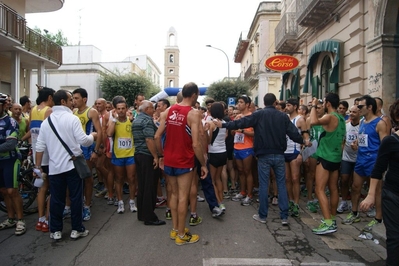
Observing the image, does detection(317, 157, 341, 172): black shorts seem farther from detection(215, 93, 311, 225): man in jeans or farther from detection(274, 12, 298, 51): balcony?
detection(274, 12, 298, 51): balcony

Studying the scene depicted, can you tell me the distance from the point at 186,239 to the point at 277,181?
1853 millimetres

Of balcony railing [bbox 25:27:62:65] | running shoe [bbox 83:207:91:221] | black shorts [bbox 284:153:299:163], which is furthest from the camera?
balcony railing [bbox 25:27:62:65]

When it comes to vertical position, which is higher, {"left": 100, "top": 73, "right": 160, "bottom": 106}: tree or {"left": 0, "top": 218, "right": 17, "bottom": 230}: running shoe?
{"left": 100, "top": 73, "right": 160, "bottom": 106}: tree

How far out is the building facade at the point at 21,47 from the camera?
15227 millimetres

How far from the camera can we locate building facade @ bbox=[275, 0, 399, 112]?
31.6 feet

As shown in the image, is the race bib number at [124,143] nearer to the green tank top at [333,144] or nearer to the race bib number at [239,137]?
the race bib number at [239,137]

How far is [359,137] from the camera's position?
5859mm

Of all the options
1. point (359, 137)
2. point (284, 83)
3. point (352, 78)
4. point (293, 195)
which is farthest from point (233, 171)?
point (284, 83)

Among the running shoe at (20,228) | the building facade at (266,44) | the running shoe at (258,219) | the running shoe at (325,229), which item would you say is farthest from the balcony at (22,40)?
the building facade at (266,44)

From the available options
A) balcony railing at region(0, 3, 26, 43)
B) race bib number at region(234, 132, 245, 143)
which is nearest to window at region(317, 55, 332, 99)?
race bib number at region(234, 132, 245, 143)

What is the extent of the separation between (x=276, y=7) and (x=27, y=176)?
3073 centimetres

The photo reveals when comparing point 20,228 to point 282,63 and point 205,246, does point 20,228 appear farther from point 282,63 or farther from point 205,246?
point 282,63

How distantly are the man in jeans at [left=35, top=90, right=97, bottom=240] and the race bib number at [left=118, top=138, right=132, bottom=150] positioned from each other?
1434 millimetres

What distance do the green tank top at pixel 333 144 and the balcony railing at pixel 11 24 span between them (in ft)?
44.1
